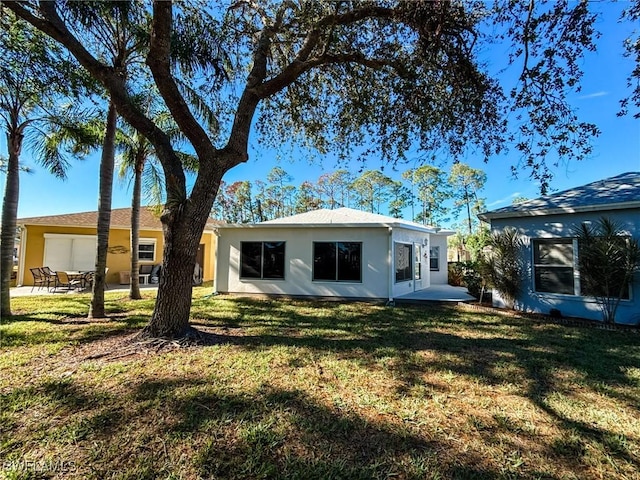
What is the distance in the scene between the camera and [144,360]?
4574 mm

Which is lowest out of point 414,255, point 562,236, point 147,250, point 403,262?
point 403,262

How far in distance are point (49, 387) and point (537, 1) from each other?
8.94 meters

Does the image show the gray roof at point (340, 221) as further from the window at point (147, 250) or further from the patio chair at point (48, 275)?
the patio chair at point (48, 275)

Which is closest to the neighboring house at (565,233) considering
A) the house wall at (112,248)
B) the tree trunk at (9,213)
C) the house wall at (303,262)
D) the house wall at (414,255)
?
the house wall at (414,255)

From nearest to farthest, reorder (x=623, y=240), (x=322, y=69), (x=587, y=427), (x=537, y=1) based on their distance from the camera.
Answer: (x=587, y=427)
(x=537, y=1)
(x=623, y=240)
(x=322, y=69)

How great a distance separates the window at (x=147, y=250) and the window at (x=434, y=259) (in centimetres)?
1444

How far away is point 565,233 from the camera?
8008mm

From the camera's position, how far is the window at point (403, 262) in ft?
37.1

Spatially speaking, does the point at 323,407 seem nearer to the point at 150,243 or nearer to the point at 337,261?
the point at 337,261

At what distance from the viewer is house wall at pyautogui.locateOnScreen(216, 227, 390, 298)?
10.9 m

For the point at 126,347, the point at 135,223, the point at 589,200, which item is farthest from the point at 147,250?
the point at 589,200

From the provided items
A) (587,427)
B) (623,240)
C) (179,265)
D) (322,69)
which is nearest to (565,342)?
(623,240)

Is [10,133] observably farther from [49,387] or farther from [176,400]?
[176,400]

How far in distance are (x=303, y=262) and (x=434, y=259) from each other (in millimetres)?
7999
